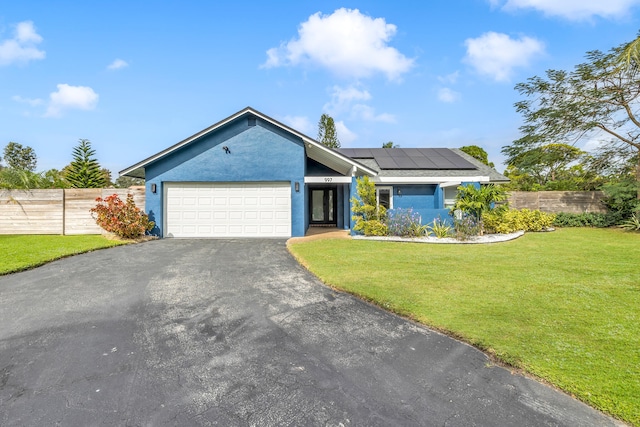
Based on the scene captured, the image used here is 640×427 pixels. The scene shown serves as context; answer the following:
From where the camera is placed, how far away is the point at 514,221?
42.8 feet

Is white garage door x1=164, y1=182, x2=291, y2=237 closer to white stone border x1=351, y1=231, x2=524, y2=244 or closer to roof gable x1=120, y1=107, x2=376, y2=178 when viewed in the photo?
roof gable x1=120, y1=107, x2=376, y2=178

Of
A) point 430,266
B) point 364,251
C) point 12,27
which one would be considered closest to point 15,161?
point 12,27

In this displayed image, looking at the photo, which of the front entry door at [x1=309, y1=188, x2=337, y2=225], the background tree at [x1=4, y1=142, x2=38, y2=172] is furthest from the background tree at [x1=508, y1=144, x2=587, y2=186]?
the background tree at [x1=4, y1=142, x2=38, y2=172]

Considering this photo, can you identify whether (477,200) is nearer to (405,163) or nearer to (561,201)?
(405,163)

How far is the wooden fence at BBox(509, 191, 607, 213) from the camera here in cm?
1555

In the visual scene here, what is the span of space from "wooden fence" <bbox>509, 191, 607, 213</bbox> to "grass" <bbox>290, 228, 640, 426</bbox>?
264 inches

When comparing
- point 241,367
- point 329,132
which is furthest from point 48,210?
point 329,132

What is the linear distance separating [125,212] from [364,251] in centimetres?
956

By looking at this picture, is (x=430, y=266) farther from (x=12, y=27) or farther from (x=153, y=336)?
(x=12, y=27)

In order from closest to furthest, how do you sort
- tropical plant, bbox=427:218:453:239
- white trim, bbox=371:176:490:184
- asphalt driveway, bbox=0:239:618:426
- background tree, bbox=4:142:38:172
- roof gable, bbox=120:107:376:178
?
asphalt driveway, bbox=0:239:618:426, tropical plant, bbox=427:218:453:239, roof gable, bbox=120:107:376:178, white trim, bbox=371:176:490:184, background tree, bbox=4:142:38:172

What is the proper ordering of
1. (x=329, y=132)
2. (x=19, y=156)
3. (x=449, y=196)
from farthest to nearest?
(x=19, y=156) → (x=329, y=132) → (x=449, y=196)

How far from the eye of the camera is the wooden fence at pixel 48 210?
12.4 metres

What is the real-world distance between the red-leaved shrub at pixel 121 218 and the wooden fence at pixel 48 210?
0.96 m

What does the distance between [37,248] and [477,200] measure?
630 inches
